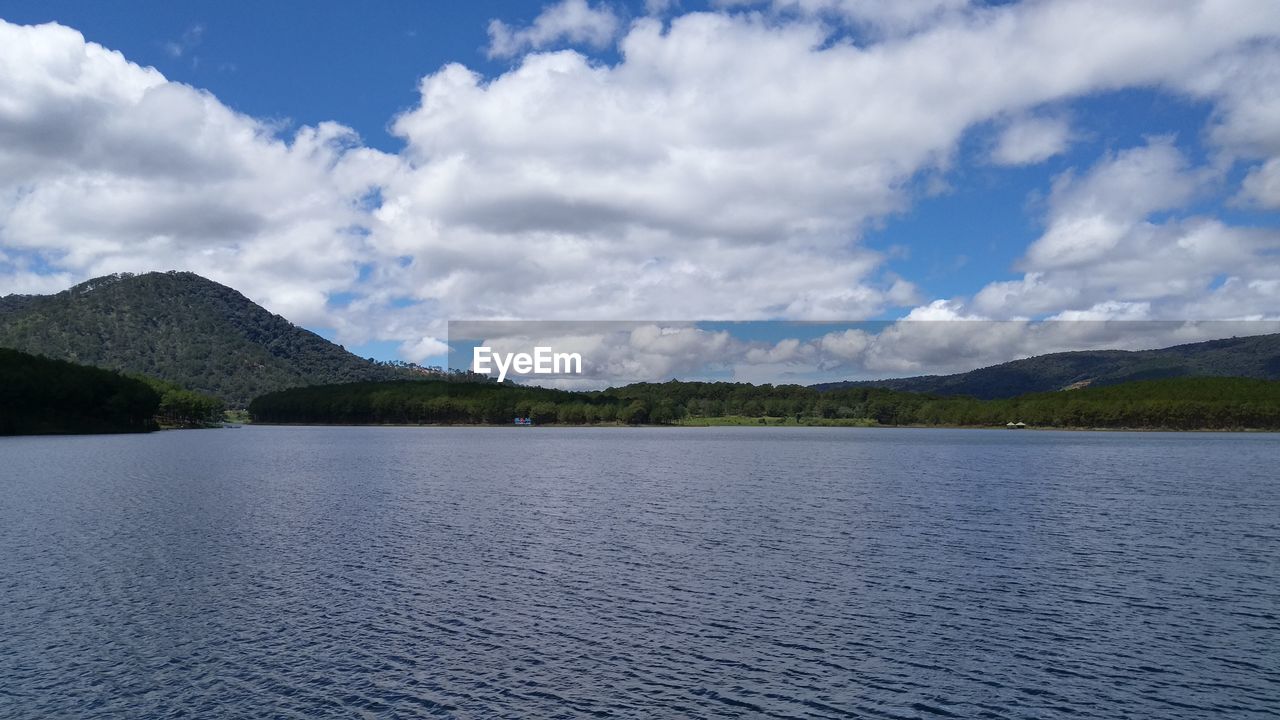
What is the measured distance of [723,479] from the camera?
10162 centimetres

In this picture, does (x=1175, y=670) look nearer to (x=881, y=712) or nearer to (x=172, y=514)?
(x=881, y=712)

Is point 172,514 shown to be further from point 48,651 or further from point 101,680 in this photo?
point 101,680

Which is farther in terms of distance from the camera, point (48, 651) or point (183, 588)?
point (183, 588)

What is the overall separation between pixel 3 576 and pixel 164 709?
24217mm

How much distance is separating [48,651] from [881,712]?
95.9 ft

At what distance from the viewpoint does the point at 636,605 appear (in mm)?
36625

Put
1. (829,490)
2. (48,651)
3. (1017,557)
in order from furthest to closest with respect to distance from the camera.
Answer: (829,490) < (1017,557) < (48,651)

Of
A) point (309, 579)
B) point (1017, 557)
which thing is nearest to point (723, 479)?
point (1017, 557)

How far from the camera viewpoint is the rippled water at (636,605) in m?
26.0

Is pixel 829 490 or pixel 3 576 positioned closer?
pixel 3 576

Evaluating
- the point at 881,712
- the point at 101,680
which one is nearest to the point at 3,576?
the point at 101,680

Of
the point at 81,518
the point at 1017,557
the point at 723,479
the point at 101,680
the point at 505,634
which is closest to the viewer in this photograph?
the point at 101,680

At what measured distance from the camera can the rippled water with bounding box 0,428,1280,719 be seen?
1022 inches

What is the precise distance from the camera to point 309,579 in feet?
137
